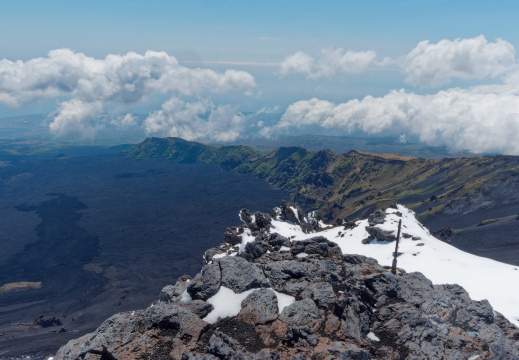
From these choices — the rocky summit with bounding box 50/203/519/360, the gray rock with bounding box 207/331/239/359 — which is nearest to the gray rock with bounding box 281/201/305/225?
the rocky summit with bounding box 50/203/519/360

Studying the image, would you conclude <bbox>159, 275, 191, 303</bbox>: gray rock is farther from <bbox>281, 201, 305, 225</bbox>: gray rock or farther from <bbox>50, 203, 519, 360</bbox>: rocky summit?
<bbox>281, 201, 305, 225</bbox>: gray rock

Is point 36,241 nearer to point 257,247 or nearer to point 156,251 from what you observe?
point 156,251

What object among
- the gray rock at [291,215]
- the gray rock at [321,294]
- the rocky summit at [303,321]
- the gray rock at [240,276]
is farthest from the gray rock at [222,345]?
the gray rock at [291,215]

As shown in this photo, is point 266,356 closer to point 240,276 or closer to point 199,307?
point 199,307

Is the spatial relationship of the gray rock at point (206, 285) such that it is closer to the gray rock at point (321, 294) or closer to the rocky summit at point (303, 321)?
the rocky summit at point (303, 321)

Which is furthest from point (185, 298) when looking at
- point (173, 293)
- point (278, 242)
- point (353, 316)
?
point (278, 242)

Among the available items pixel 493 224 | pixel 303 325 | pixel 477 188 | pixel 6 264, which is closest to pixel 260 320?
pixel 303 325
